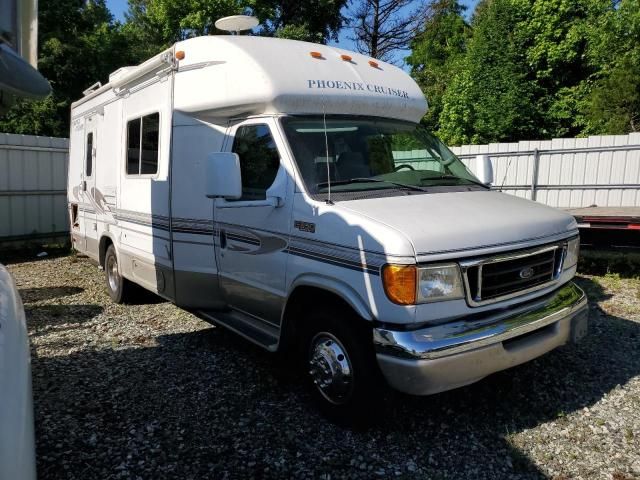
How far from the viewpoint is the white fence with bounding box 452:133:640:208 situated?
32.3ft

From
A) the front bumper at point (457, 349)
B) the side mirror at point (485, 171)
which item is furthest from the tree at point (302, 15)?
the front bumper at point (457, 349)

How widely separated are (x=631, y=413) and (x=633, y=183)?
7253mm

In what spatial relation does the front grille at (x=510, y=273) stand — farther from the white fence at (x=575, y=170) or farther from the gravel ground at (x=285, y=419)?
the white fence at (x=575, y=170)

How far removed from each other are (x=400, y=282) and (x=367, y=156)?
4.81 ft

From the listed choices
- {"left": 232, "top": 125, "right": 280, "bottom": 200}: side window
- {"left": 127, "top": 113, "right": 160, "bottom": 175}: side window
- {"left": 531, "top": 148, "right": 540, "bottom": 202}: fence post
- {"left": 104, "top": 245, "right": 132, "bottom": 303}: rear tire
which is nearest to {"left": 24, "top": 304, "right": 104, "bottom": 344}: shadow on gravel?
{"left": 104, "top": 245, "right": 132, "bottom": 303}: rear tire

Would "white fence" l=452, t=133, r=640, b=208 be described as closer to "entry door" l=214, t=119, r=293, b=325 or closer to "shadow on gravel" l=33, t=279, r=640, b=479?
"shadow on gravel" l=33, t=279, r=640, b=479

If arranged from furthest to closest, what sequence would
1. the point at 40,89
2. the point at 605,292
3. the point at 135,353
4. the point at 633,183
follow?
the point at 633,183
the point at 605,292
the point at 135,353
the point at 40,89

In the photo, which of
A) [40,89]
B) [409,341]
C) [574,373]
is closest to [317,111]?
[409,341]

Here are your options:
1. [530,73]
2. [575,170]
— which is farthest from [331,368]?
[530,73]

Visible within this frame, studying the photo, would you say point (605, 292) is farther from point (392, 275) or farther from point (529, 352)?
point (392, 275)

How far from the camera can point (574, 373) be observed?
4422 millimetres

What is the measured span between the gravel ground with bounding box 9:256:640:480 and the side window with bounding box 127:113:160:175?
1.85m

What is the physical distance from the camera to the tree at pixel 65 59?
76.7ft

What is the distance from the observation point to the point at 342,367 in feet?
11.7
